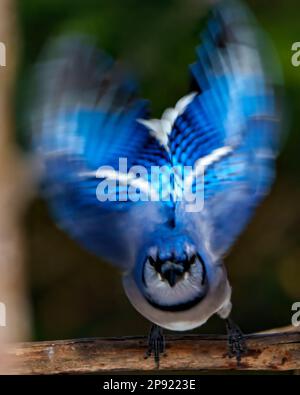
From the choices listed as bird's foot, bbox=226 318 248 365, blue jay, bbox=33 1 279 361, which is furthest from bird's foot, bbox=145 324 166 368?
bird's foot, bbox=226 318 248 365

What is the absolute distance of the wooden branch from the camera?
1.49 meters

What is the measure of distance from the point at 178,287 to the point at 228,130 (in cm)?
37

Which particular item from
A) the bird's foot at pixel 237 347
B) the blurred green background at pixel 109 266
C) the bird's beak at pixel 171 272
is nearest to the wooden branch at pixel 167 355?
the bird's foot at pixel 237 347

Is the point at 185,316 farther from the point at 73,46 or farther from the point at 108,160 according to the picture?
the point at 73,46

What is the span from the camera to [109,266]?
73.8 inches

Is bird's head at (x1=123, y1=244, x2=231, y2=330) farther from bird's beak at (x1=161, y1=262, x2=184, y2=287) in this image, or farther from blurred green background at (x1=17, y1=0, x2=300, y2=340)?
blurred green background at (x1=17, y1=0, x2=300, y2=340)

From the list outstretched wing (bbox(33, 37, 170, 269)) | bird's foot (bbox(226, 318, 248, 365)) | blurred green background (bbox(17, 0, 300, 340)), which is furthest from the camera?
blurred green background (bbox(17, 0, 300, 340))

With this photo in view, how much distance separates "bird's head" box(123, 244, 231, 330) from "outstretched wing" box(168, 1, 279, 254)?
88 millimetres

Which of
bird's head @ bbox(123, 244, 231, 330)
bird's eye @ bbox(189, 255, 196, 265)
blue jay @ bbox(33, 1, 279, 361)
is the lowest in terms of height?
bird's head @ bbox(123, 244, 231, 330)

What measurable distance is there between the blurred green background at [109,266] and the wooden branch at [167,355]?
32 cm

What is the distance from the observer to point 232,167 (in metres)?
1.59

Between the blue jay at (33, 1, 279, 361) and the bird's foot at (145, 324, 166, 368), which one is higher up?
the blue jay at (33, 1, 279, 361)

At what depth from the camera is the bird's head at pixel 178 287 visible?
1412 mm
